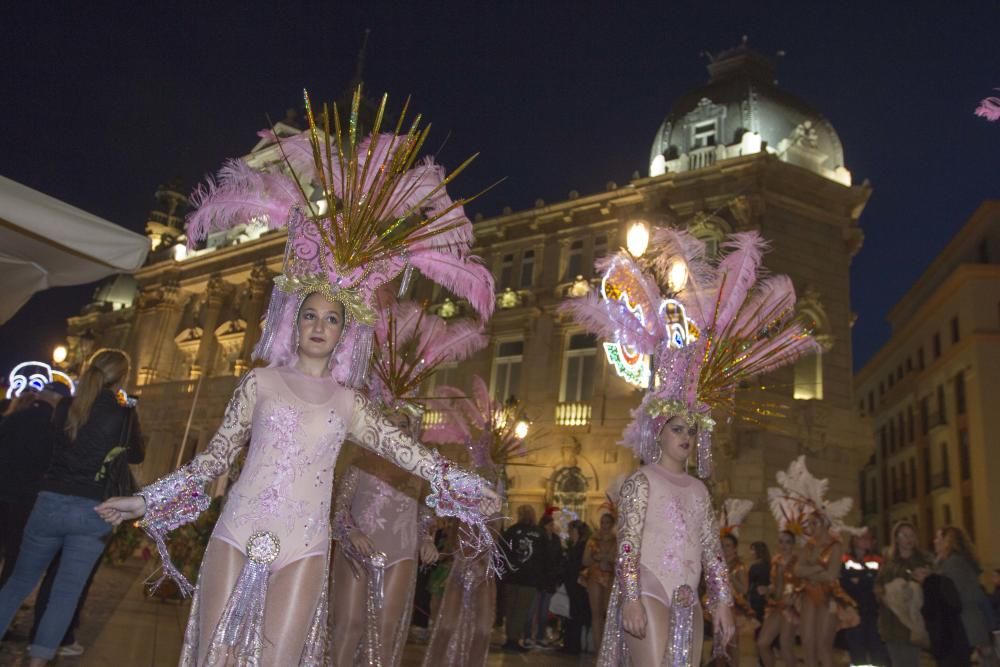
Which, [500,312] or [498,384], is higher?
[500,312]

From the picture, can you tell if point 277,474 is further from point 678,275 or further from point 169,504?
point 678,275

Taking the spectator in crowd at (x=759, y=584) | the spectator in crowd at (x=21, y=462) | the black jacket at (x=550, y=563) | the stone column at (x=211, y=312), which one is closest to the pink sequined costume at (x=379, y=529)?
the spectator in crowd at (x=21, y=462)

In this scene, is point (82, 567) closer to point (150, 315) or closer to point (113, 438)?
point (113, 438)

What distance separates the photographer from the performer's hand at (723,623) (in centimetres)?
514

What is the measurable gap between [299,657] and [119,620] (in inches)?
248

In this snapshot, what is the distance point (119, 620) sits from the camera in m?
8.65

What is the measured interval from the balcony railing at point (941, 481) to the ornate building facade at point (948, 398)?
0.16ft

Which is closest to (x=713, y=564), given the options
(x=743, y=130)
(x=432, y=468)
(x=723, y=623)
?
(x=723, y=623)

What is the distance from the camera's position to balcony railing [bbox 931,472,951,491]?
3158 cm

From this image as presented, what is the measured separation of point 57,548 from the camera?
5.05 metres

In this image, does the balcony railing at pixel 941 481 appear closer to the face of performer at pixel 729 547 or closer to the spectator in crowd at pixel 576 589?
the spectator in crowd at pixel 576 589

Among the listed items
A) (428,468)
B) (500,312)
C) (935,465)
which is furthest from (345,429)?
(935,465)

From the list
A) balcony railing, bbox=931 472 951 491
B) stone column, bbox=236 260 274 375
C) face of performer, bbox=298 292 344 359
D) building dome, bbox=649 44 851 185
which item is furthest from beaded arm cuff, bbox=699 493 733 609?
balcony railing, bbox=931 472 951 491

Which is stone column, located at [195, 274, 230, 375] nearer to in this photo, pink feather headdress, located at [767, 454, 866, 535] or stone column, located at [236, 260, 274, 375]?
stone column, located at [236, 260, 274, 375]
